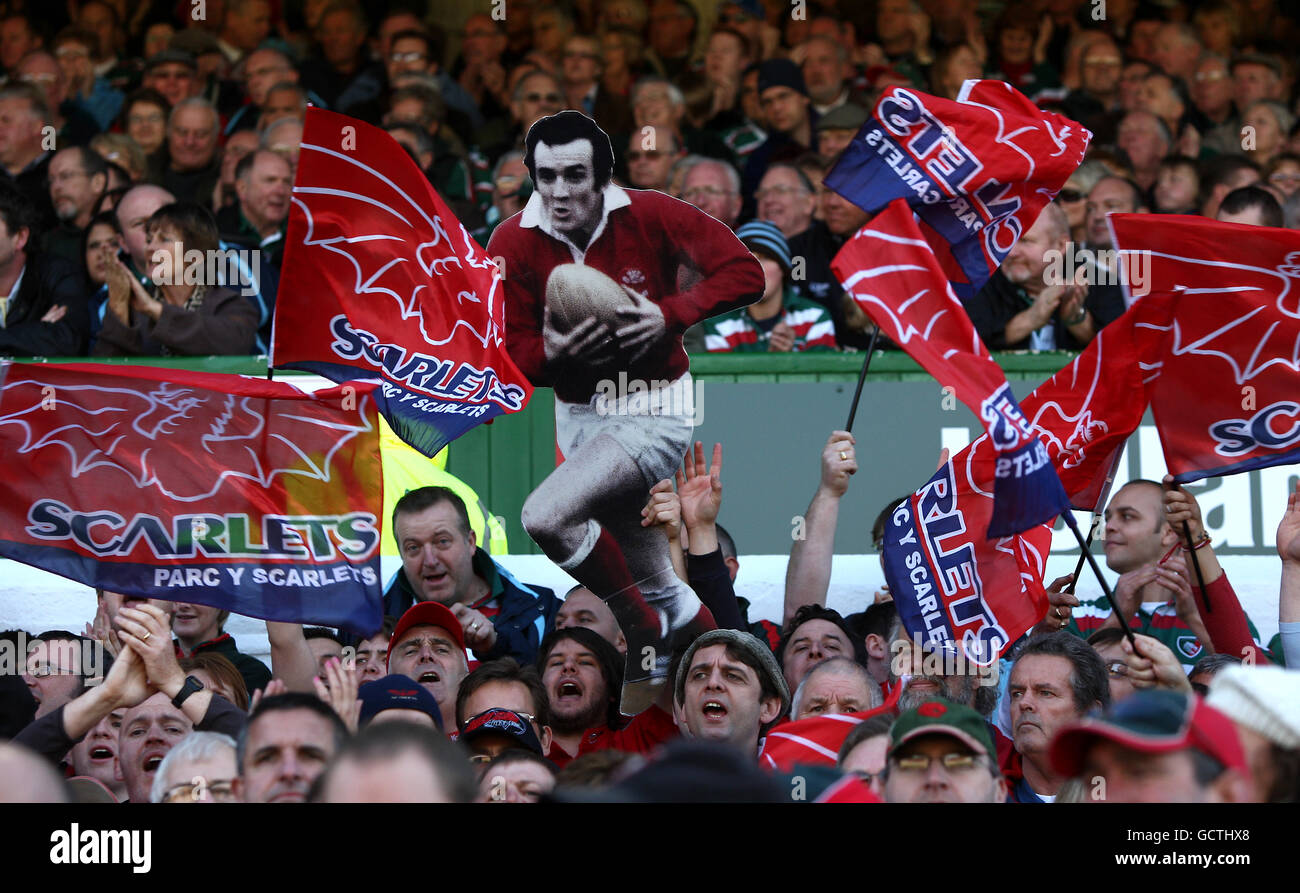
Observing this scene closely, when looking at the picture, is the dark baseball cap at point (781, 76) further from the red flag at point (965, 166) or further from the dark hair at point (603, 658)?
the dark hair at point (603, 658)

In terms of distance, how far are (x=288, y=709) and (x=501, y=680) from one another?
1642 mm

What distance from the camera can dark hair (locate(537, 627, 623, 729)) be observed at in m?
7.25

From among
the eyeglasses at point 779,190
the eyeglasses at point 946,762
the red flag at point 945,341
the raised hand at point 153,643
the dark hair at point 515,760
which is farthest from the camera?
the eyeglasses at point 779,190

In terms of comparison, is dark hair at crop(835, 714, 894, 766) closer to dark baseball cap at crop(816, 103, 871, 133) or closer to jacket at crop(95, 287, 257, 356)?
jacket at crop(95, 287, 257, 356)

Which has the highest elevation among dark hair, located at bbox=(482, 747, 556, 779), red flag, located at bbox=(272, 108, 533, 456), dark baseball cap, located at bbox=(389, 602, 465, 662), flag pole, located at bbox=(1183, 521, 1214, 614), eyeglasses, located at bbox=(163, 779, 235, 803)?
red flag, located at bbox=(272, 108, 533, 456)

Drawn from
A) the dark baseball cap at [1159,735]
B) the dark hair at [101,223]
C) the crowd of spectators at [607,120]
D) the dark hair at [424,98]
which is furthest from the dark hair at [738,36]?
the dark baseball cap at [1159,735]

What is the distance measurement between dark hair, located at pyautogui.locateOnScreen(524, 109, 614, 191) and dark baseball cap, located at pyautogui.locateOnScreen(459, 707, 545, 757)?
214cm

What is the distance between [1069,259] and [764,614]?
6.94 ft

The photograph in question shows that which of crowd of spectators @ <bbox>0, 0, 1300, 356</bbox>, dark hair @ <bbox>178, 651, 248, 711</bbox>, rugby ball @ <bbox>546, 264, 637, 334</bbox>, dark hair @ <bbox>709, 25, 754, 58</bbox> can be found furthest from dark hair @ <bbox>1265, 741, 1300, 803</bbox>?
dark hair @ <bbox>709, 25, 754, 58</bbox>

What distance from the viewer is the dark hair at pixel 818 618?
24.0 ft

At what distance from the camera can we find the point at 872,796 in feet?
15.3

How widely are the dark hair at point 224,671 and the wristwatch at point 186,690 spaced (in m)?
0.58
